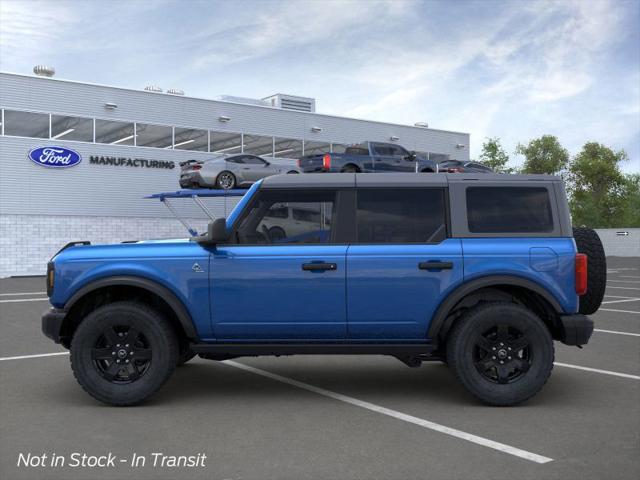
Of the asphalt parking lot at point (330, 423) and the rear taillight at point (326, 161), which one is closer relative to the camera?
the asphalt parking lot at point (330, 423)

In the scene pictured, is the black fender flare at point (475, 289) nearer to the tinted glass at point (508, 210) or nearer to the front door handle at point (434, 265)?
the front door handle at point (434, 265)

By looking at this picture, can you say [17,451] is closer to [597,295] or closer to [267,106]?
[597,295]

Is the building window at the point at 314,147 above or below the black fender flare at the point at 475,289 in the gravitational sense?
above

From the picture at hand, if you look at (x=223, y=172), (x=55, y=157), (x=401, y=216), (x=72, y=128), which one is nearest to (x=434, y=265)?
(x=401, y=216)

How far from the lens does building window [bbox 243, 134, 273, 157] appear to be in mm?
34062

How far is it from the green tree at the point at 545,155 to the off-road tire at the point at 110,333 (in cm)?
7888

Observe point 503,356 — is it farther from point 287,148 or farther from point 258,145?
point 287,148

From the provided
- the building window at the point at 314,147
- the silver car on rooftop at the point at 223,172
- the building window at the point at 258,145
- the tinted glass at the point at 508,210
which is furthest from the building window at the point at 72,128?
the tinted glass at the point at 508,210

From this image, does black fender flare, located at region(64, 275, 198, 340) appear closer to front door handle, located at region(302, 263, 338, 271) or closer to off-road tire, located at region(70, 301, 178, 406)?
off-road tire, located at region(70, 301, 178, 406)

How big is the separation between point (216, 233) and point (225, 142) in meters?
28.5

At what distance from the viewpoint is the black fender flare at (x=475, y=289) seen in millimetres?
5645

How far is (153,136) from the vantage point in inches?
1233

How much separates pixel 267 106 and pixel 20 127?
40.4 ft

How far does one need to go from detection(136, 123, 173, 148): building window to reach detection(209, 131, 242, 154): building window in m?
2.17
